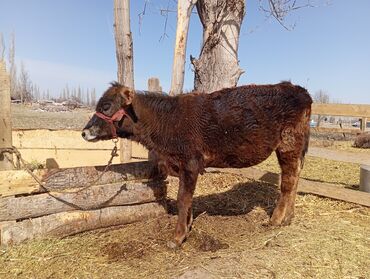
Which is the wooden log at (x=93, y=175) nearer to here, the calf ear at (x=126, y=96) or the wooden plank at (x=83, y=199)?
the wooden plank at (x=83, y=199)

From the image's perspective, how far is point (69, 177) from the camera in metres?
4.64

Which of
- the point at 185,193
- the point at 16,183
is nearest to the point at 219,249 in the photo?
the point at 185,193

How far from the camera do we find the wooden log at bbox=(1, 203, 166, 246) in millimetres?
4105

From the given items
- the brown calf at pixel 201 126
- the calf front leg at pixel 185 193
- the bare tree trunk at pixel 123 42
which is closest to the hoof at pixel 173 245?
the brown calf at pixel 201 126

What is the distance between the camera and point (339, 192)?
6.20 meters

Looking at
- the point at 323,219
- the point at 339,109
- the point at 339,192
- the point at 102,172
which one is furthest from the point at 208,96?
the point at 339,109

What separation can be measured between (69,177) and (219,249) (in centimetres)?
217

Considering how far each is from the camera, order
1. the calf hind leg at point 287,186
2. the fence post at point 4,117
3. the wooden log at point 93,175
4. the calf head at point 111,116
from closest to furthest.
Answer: the fence post at point 4,117, the wooden log at point 93,175, the calf head at point 111,116, the calf hind leg at point 287,186

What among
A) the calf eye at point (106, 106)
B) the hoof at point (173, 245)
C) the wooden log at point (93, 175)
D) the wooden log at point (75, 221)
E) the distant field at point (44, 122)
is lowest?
the hoof at point (173, 245)

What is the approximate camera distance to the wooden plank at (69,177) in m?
4.12

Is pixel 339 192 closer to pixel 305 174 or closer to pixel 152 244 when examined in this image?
pixel 305 174

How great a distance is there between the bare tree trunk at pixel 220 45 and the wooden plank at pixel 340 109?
332cm

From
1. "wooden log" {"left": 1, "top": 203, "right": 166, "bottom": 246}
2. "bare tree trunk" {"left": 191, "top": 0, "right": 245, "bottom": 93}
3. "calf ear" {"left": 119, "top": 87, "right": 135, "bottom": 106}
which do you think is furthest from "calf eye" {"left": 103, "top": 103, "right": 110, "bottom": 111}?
"bare tree trunk" {"left": 191, "top": 0, "right": 245, "bottom": 93}

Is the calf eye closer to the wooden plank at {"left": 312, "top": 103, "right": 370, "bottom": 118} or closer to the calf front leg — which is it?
the calf front leg
